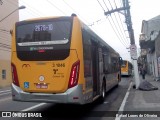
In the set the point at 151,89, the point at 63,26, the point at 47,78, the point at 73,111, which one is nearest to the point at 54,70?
the point at 47,78

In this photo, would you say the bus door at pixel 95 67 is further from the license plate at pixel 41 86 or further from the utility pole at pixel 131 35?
the utility pole at pixel 131 35

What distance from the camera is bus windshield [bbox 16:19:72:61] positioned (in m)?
10.5

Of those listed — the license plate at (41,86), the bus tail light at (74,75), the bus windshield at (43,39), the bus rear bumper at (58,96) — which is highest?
the bus windshield at (43,39)

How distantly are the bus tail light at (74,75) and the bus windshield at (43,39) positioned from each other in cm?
45

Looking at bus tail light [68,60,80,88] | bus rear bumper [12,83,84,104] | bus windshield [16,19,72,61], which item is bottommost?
bus rear bumper [12,83,84,104]

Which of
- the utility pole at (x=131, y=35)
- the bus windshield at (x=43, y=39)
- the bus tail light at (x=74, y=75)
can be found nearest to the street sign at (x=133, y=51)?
the utility pole at (x=131, y=35)

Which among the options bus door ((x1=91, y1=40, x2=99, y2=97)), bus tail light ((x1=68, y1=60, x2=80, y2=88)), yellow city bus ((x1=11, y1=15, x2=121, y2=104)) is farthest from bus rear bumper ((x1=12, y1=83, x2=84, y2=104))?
bus door ((x1=91, y1=40, x2=99, y2=97))

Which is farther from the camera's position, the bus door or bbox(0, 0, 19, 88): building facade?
bbox(0, 0, 19, 88): building facade

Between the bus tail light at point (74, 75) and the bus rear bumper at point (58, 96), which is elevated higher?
the bus tail light at point (74, 75)

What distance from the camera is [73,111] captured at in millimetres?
12836

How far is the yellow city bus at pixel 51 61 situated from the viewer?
1030cm

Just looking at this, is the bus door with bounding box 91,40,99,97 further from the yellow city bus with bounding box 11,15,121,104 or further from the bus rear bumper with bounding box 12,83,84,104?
the bus rear bumper with bounding box 12,83,84,104

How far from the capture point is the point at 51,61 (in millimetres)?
10523

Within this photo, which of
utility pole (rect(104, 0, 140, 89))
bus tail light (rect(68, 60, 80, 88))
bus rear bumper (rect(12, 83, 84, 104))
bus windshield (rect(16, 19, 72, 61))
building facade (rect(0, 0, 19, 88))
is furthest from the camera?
building facade (rect(0, 0, 19, 88))
